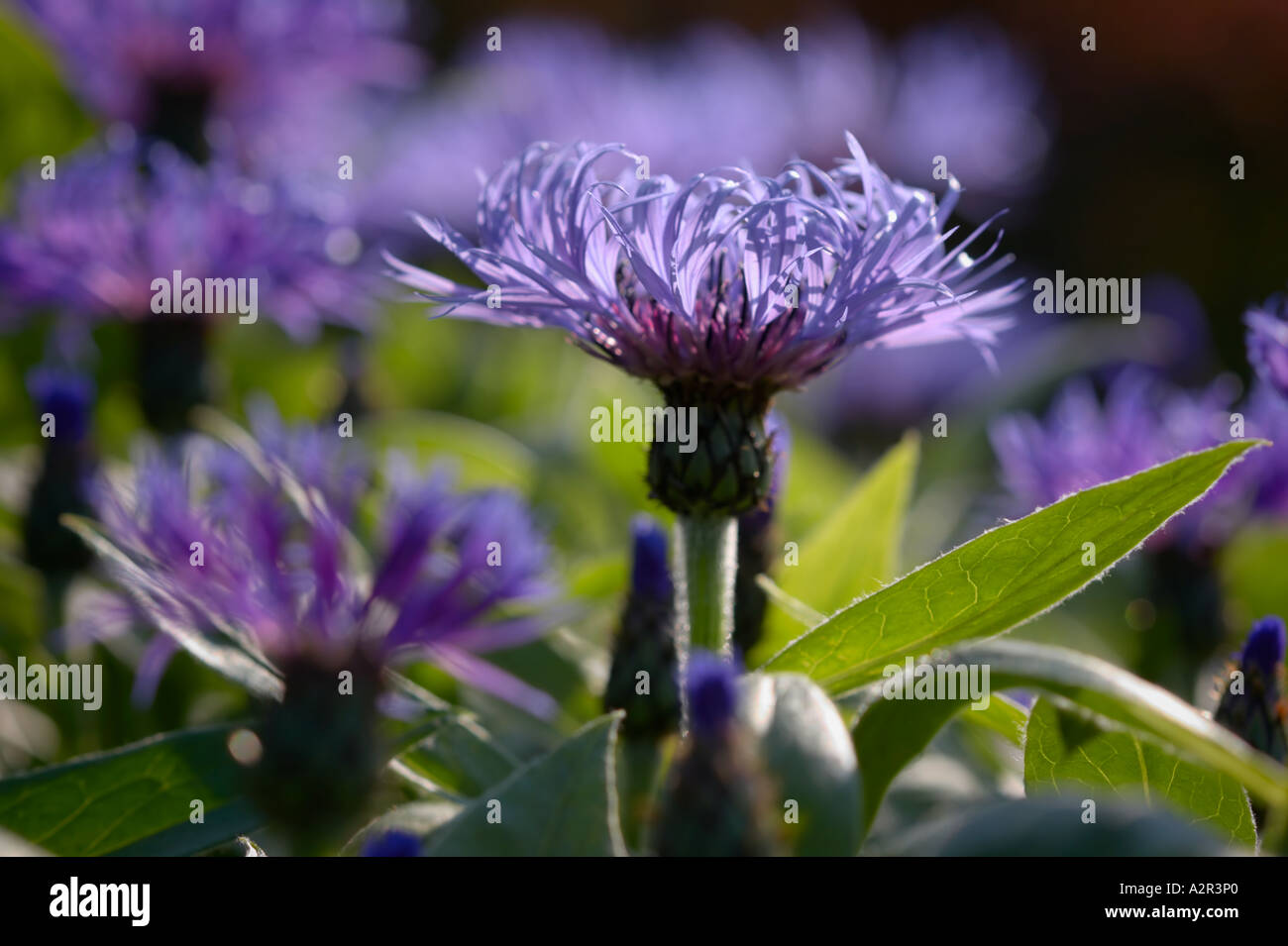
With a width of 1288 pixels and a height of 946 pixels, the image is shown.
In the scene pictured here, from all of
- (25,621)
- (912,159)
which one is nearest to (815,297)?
(25,621)

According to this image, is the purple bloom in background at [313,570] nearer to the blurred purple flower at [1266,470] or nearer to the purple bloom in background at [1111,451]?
the purple bloom in background at [1111,451]

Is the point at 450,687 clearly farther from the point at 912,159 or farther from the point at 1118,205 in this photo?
the point at 1118,205

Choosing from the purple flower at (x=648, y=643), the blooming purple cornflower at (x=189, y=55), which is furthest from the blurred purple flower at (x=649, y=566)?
the blooming purple cornflower at (x=189, y=55)

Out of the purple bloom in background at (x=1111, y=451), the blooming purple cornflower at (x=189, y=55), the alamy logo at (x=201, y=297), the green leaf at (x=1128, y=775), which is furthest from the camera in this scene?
the blooming purple cornflower at (x=189, y=55)

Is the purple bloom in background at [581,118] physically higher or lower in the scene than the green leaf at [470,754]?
higher

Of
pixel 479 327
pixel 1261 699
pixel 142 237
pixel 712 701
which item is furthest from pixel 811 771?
pixel 479 327
